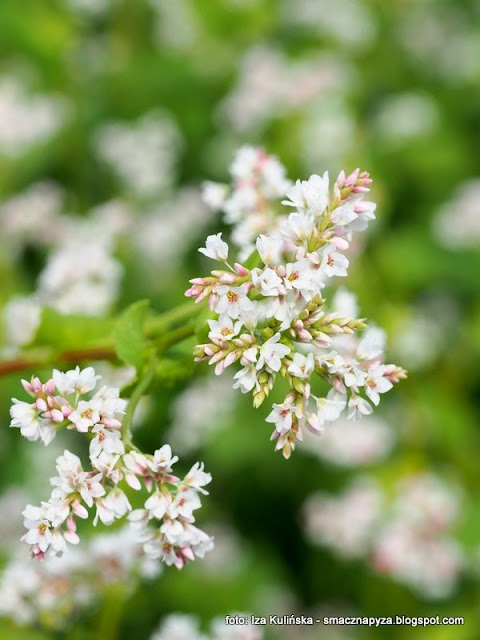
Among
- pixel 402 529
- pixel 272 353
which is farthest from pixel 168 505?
pixel 402 529

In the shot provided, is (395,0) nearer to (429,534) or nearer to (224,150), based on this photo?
(224,150)

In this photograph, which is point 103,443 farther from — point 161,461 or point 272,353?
point 272,353

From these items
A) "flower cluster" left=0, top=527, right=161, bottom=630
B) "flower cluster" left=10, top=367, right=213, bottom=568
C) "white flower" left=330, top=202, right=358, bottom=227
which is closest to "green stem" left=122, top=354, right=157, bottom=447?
"flower cluster" left=10, top=367, right=213, bottom=568

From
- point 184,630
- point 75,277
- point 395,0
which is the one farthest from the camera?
point 395,0

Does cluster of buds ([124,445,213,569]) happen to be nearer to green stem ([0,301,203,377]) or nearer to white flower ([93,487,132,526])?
white flower ([93,487,132,526])

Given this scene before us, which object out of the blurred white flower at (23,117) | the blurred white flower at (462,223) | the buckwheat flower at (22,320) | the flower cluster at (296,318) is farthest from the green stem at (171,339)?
the blurred white flower at (23,117)

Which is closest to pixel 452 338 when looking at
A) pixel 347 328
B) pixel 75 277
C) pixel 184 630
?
pixel 75 277
